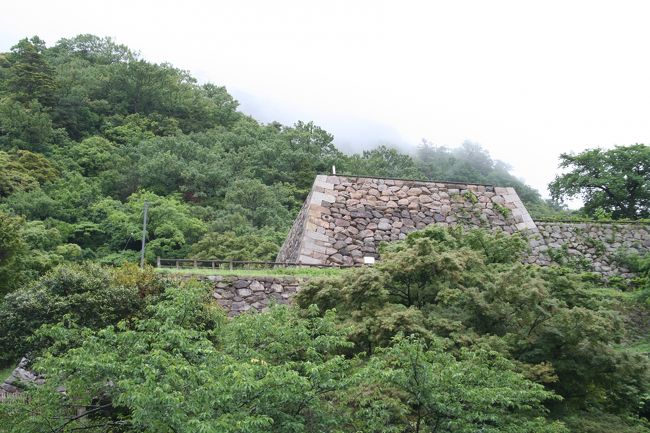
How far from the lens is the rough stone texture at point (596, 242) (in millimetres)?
17312

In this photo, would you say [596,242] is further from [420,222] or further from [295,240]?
[295,240]

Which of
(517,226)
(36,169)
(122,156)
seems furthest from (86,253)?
(517,226)

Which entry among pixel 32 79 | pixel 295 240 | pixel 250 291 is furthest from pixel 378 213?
pixel 32 79

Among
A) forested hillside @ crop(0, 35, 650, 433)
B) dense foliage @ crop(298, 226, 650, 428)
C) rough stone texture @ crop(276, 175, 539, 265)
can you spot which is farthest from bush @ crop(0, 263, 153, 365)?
rough stone texture @ crop(276, 175, 539, 265)

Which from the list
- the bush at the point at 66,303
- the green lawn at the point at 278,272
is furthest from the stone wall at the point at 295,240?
the bush at the point at 66,303

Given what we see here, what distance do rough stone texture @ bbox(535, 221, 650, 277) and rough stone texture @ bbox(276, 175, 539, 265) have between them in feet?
2.09

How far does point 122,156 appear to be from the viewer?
3528 centimetres

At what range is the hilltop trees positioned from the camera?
886 inches

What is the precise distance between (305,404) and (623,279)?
1357cm

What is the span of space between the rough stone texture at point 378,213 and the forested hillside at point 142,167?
4.60 meters

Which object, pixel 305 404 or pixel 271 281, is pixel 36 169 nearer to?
pixel 271 281

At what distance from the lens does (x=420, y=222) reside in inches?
683

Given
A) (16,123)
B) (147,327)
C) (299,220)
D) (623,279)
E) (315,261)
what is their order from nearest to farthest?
(147,327) < (315,261) < (623,279) < (299,220) < (16,123)

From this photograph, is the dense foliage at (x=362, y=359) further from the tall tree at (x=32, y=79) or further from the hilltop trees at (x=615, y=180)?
the tall tree at (x=32, y=79)
